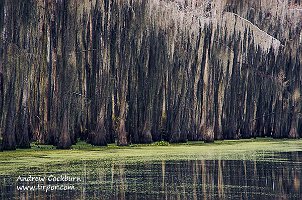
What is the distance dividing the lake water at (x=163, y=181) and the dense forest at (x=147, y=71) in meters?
6.87

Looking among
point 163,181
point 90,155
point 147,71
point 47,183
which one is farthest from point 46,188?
point 147,71

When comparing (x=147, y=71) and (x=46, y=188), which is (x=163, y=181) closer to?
(x=46, y=188)

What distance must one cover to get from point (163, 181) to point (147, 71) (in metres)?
17.6

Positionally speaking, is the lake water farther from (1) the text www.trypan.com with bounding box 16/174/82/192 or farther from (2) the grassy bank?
(2) the grassy bank

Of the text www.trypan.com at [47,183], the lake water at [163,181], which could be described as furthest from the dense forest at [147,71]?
the text www.trypan.com at [47,183]

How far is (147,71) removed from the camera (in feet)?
121

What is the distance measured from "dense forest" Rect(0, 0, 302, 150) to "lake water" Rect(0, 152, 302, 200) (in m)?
6.87

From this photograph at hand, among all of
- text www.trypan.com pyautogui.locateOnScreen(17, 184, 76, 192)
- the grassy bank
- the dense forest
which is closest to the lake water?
text www.trypan.com pyautogui.locateOnScreen(17, 184, 76, 192)

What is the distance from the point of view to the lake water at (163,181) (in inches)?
668

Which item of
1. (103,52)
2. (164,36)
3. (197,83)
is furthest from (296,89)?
(103,52)

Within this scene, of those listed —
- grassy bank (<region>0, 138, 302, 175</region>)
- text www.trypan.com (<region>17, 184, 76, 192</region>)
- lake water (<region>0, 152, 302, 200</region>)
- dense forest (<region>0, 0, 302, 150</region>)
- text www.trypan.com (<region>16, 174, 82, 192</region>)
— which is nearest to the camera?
lake water (<region>0, 152, 302, 200</region>)

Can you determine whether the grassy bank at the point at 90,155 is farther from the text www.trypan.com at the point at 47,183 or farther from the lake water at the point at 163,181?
the text www.trypan.com at the point at 47,183

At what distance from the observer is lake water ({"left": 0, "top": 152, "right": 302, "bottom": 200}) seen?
55.7 ft

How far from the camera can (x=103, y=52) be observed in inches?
1356
